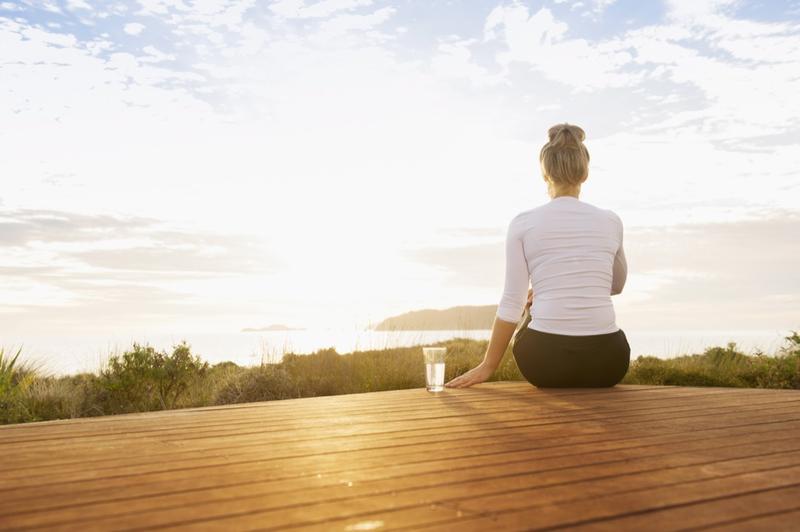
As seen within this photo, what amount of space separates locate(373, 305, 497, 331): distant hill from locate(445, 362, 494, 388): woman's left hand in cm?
516

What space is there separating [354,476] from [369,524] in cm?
38

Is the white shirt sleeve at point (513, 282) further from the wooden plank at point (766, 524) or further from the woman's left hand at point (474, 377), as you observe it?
the wooden plank at point (766, 524)

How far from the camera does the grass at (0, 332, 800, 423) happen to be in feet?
22.1

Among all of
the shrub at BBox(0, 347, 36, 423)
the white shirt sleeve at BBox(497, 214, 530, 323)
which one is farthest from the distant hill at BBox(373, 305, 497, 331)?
the white shirt sleeve at BBox(497, 214, 530, 323)

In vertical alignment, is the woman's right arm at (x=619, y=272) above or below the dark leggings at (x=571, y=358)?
above

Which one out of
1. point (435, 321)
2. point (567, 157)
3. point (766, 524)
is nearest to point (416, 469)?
point (766, 524)

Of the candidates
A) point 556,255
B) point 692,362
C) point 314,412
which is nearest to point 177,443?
point 314,412

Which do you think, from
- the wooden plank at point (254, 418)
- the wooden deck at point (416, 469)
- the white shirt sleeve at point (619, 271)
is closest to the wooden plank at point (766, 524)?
the wooden deck at point (416, 469)

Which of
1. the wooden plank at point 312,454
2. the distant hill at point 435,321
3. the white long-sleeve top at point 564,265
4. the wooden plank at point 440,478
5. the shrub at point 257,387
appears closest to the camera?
the wooden plank at point 440,478

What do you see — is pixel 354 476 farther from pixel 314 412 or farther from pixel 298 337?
pixel 298 337

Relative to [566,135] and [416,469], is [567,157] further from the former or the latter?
[416,469]

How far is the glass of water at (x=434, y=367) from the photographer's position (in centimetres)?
356

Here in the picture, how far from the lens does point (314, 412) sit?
9.65 ft

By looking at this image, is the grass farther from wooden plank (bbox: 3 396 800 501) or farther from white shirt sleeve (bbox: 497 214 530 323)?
wooden plank (bbox: 3 396 800 501)
